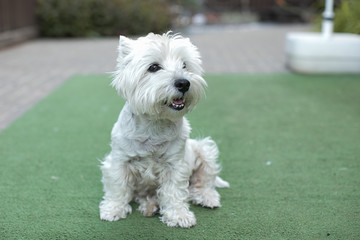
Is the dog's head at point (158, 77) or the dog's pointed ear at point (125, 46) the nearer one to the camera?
the dog's head at point (158, 77)

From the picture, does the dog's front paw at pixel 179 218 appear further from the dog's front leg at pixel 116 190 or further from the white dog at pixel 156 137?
the dog's front leg at pixel 116 190

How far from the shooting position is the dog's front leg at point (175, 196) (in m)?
3.18

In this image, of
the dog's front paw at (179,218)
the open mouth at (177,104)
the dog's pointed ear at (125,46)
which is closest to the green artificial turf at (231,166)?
the dog's front paw at (179,218)


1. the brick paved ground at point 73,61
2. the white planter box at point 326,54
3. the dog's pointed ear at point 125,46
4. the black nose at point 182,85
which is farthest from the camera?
the white planter box at point 326,54

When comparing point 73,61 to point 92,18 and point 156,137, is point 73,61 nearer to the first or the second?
point 92,18

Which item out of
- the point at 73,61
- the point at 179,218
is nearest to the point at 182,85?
the point at 179,218

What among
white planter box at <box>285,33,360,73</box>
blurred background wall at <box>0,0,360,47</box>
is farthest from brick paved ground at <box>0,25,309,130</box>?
white planter box at <box>285,33,360,73</box>

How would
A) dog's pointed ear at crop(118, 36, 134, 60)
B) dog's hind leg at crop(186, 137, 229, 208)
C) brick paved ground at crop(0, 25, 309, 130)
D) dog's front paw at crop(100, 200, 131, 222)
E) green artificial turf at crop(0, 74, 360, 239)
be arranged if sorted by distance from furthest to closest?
1. brick paved ground at crop(0, 25, 309, 130)
2. dog's hind leg at crop(186, 137, 229, 208)
3. dog's front paw at crop(100, 200, 131, 222)
4. green artificial turf at crop(0, 74, 360, 239)
5. dog's pointed ear at crop(118, 36, 134, 60)

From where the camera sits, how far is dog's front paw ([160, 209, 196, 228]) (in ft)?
10.3

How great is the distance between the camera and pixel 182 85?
285cm

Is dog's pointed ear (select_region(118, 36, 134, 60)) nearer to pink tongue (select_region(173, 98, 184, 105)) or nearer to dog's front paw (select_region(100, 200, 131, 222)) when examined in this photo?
pink tongue (select_region(173, 98, 184, 105))

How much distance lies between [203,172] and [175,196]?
0.45m

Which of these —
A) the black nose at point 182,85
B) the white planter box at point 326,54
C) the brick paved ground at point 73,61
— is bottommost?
the brick paved ground at point 73,61

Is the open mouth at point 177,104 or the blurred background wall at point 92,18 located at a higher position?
the open mouth at point 177,104
